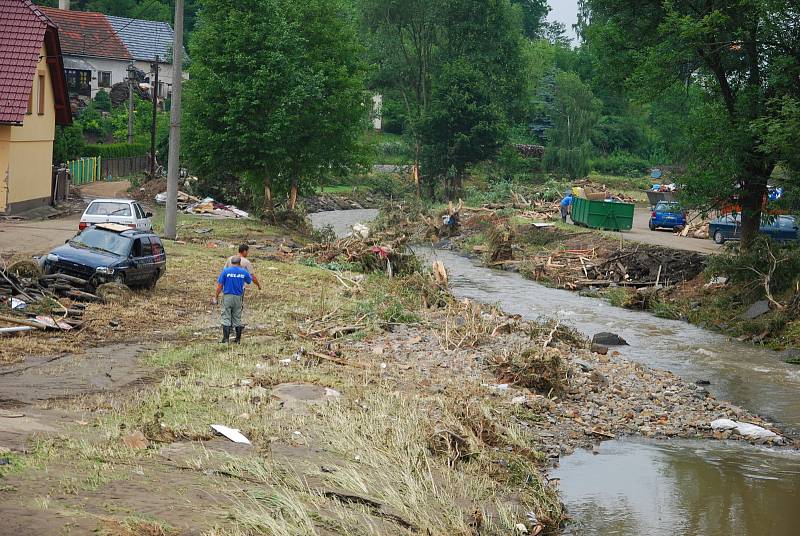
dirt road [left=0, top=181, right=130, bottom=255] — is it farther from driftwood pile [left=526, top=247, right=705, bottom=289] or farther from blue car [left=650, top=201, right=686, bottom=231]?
blue car [left=650, top=201, right=686, bottom=231]

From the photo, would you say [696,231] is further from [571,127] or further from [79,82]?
[79,82]

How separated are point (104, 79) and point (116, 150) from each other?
2203 cm

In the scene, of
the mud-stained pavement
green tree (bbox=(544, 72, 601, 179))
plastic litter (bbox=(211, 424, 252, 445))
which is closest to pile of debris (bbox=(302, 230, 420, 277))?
the mud-stained pavement

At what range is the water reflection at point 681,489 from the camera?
39.0ft

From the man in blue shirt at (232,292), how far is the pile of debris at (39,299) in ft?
8.93

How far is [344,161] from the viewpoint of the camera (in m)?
45.8

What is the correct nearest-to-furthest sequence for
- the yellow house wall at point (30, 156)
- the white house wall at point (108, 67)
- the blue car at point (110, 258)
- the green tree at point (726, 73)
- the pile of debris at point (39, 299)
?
the pile of debris at point (39, 299), the blue car at point (110, 258), the green tree at point (726, 73), the yellow house wall at point (30, 156), the white house wall at point (108, 67)

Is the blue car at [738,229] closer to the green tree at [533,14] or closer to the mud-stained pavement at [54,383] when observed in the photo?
the mud-stained pavement at [54,383]

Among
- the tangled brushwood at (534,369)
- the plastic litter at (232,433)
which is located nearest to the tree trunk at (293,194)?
the tangled brushwood at (534,369)

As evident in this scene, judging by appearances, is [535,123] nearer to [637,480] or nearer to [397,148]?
[397,148]

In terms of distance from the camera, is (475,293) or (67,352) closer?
(67,352)

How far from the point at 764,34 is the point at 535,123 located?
67.1m

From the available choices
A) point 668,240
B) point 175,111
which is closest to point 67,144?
point 175,111

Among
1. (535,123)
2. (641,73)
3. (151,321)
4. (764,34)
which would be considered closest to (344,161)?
(641,73)
